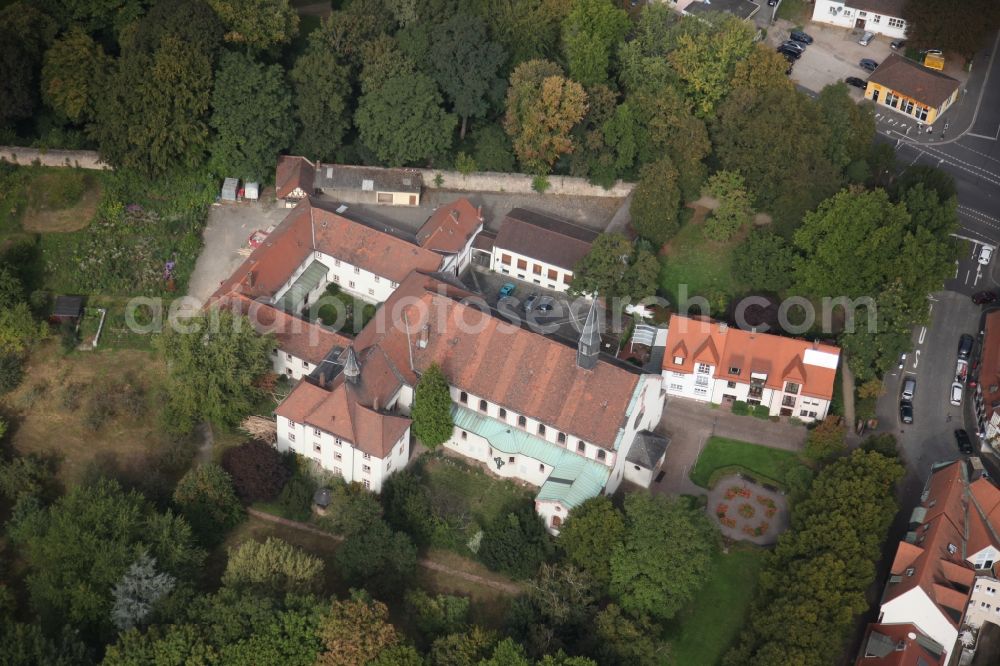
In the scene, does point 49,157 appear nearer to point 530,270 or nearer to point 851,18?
point 530,270

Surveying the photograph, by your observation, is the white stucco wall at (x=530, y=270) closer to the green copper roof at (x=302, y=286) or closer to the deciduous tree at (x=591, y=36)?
the green copper roof at (x=302, y=286)


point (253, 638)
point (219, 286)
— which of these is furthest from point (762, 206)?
point (253, 638)

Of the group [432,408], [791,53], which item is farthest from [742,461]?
[791,53]

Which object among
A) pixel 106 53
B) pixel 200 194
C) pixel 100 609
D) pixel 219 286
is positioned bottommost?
pixel 100 609

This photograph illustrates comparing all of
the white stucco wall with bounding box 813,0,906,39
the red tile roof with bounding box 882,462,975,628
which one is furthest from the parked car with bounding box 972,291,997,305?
the white stucco wall with bounding box 813,0,906,39

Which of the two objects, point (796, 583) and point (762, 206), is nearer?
point (796, 583)

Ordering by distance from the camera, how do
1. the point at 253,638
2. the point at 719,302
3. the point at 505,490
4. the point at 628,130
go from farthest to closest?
the point at 628,130 < the point at 719,302 < the point at 505,490 < the point at 253,638

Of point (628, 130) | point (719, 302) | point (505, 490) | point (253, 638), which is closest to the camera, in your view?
point (253, 638)

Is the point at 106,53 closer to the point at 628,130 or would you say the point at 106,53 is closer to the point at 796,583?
the point at 628,130
